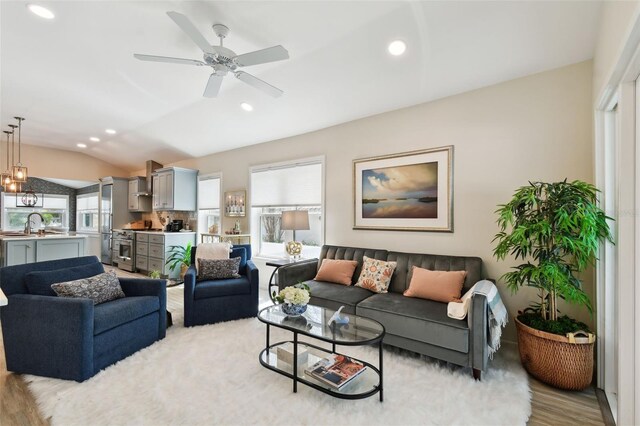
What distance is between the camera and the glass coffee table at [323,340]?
2.13 metres

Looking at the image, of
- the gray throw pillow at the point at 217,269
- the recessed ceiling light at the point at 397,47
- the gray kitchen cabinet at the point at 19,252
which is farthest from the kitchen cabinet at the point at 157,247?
the recessed ceiling light at the point at 397,47

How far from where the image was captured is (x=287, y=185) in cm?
515

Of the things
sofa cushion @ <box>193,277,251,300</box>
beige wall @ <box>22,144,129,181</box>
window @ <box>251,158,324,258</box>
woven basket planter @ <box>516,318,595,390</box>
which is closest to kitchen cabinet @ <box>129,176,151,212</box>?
beige wall @ <box>22,144,129,181</box>

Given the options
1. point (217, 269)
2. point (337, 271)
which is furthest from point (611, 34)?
point (217, 269)

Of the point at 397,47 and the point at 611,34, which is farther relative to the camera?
the point at 397,47

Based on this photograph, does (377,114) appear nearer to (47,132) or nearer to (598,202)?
(598,202)

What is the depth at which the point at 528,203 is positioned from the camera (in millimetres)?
2508

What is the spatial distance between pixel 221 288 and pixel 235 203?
2.59 meters

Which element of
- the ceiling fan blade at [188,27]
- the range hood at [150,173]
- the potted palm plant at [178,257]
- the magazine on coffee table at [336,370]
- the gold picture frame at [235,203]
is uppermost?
the ceiling fan blade at [188,27]

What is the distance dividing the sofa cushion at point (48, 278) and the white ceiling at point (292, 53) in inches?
92.2

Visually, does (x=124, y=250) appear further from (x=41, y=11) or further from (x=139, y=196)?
(x=41, y=11)

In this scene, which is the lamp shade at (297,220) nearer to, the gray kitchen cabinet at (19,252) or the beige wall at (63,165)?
the gray kitchen cabinet at (19,252)

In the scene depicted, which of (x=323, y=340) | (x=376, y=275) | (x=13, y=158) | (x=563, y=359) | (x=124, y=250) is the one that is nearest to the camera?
(x=323, y=340)

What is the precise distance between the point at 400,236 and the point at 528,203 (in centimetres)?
156
